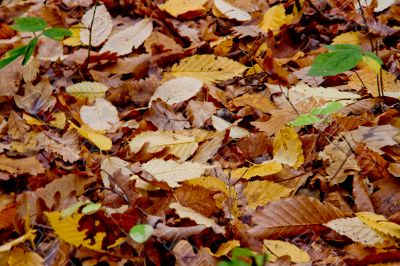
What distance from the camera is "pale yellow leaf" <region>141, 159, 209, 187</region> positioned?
1.60 metres

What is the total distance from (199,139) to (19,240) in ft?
2.30

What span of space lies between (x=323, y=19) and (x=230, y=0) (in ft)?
1.55

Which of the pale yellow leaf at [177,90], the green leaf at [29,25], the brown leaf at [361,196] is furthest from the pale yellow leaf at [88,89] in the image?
the brown leaf at [361,196]

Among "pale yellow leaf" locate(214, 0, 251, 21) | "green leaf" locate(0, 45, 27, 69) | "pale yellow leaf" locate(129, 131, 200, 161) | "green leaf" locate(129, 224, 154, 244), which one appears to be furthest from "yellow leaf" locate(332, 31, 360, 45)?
"green leaf" locate(129, 224, 154, 244)

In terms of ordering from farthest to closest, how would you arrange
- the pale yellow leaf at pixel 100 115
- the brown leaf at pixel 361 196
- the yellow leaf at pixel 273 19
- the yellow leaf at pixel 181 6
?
the yellow leaf at pixel 181 6, the yellow leaf at pixel 273 19, the pale yellow leaf at pixel 100 115, the brown leaf at pixel 361 196

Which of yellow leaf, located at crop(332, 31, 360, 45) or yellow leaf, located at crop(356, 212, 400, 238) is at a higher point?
yellow leaf, located at crop(356, 212, 400, 238)

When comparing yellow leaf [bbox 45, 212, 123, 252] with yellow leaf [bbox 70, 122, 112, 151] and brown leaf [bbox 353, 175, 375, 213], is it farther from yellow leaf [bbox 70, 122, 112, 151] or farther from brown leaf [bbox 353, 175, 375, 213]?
brown leaf [bbox 353, 175, 375, 213]

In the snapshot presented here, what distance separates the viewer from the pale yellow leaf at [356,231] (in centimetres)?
138

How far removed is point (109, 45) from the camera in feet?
7.96

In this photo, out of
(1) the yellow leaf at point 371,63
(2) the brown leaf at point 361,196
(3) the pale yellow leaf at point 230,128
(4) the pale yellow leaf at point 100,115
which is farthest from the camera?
(4) the pale yellow leaf at point 100,115

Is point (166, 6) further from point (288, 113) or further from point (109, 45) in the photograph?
point (288, 113)

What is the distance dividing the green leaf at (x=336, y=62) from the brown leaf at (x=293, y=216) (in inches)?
14.8

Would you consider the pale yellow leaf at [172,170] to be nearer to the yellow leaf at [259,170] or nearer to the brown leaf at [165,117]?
the yellow leaf at [259,170]

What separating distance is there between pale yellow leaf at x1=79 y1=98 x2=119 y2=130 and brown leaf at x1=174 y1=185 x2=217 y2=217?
528 mm
